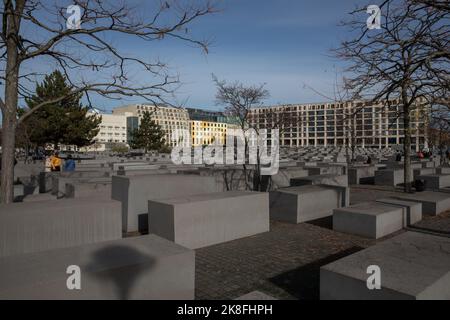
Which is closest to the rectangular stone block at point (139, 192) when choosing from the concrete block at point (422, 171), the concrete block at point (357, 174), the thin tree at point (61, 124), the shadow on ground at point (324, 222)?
the shadow on ground at point (324, 222)

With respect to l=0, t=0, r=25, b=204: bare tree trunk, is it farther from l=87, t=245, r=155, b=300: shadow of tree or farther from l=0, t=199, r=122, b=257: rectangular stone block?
l=87, t=245, r=155, b=300: shadow of tree

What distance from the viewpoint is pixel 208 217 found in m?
7.27

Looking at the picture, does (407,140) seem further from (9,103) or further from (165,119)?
(165,119)

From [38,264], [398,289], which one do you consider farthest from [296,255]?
[38,264]

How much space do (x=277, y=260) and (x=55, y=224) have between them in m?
3.99

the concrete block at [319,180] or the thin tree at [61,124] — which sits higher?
the thin tree at [61,124]

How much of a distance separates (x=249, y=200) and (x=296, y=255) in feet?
6.35

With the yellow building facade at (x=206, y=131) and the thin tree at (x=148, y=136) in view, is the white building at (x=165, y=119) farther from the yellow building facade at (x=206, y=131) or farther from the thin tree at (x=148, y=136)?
the thin tree at (x=148, y=136)

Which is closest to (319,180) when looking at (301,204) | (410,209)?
(301,204)

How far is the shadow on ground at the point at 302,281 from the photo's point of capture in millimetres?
4816

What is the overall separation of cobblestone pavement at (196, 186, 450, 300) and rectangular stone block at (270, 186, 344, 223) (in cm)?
32

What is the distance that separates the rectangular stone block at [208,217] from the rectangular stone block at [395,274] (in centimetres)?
330

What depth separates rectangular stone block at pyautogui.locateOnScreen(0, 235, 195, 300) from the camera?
338 cm
